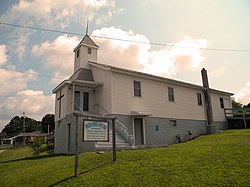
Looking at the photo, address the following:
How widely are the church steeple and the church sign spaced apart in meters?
13.0

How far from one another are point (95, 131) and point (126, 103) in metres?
9.28

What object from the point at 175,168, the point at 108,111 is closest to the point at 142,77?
the point at 108,111

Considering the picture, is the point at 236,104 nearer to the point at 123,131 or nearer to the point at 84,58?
the point at 84,58

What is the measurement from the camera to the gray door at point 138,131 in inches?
747

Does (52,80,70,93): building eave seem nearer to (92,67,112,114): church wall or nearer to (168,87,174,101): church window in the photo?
(92,67,112,114): church wall

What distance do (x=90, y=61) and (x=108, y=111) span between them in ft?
21.4

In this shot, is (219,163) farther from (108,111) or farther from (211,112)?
(211,112)

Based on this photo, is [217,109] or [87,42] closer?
[87,42]

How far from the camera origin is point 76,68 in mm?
22562

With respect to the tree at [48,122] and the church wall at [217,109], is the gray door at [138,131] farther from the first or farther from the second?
the tree at [48,122]

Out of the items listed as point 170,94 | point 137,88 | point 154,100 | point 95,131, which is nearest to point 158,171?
point 95,131

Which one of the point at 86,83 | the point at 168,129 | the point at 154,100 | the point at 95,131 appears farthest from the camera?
the point at 168,129

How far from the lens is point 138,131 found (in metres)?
19.1

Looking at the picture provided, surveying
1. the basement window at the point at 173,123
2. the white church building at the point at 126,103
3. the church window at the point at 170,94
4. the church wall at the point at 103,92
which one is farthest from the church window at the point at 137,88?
the basement window at the point at 173,123
